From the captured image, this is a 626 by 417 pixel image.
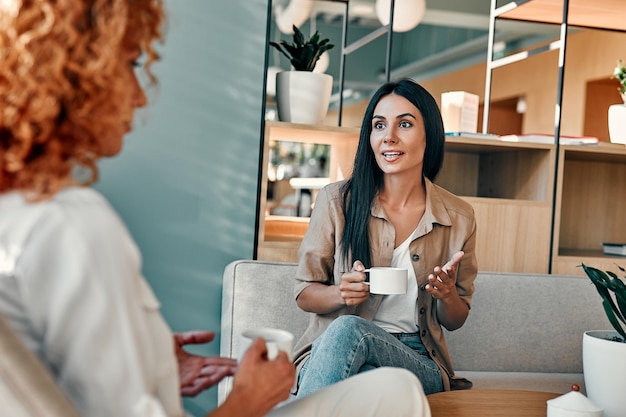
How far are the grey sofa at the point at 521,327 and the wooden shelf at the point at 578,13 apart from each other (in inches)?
41.9

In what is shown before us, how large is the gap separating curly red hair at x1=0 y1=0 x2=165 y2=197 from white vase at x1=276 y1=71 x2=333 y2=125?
1799 mm

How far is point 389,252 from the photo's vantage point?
220 cm

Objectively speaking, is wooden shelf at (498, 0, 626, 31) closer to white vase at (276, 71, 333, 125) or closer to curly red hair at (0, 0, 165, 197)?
white vase at (276, 71, 333, 125)

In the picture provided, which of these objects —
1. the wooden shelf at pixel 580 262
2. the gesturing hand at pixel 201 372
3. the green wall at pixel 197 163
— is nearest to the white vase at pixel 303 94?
the green wall at pixel 197 163

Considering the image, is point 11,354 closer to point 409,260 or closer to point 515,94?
point 409,260

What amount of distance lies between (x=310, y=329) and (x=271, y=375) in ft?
3.86

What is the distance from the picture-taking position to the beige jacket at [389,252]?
2.14 meters

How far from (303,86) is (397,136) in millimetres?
510

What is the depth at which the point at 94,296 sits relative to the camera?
73cm

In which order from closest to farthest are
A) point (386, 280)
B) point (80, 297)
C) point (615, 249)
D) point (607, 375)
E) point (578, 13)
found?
point (80, 297)
point (607, 375)
point (386, 280)
point (615, 249)
point (578, 13)

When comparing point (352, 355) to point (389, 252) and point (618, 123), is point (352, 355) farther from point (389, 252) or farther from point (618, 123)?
point (618, 123)

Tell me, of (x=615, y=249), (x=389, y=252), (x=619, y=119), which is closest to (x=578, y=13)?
(x=619, y=119)

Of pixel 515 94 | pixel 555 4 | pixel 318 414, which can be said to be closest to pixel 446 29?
pixel 515 94

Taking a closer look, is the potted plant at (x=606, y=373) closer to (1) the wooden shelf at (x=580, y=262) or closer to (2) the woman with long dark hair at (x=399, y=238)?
(2) the woman with long dark hair at (x=399, y=238)
